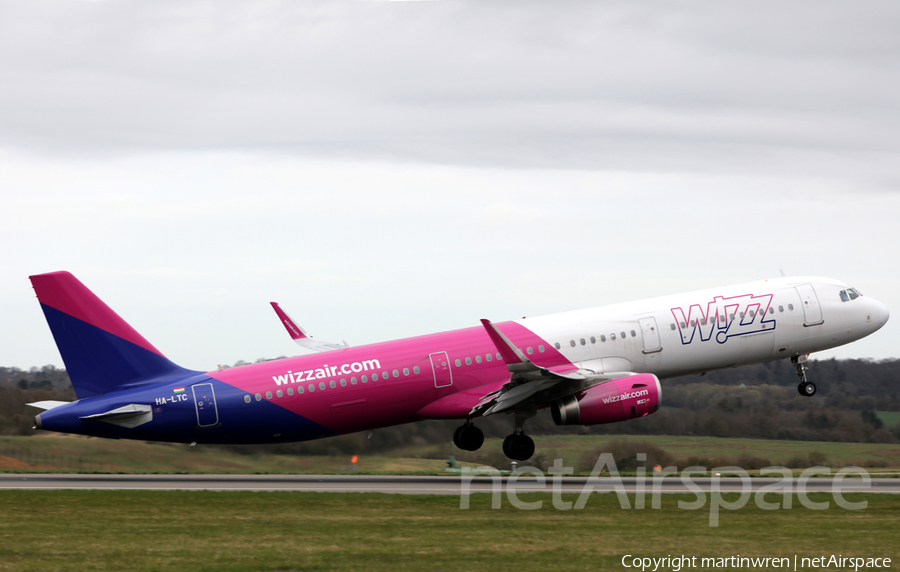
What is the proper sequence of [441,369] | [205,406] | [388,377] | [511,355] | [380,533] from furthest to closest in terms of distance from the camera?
[441,369] → [388,377] → [205,406] → [511,355] → [380,533]

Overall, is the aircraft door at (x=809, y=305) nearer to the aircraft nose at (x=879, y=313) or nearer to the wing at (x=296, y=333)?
the aircraft nose at (x=879, y=313)

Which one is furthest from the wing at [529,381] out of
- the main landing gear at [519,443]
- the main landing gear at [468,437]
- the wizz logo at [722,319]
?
the wizz logo at [722,319]

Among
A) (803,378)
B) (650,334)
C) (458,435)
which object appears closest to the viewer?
(650,334)

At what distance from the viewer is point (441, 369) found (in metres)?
41.2

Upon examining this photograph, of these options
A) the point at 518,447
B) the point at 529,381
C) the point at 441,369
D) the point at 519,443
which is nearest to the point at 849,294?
the point at 529,381

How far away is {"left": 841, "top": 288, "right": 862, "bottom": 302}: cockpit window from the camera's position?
45.9m

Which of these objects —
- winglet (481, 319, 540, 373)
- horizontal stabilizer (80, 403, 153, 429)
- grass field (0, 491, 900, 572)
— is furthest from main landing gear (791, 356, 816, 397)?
horizontal stabilizer (80, 403, 153, 429)

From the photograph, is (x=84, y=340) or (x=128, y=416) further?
(x=84, y=340)

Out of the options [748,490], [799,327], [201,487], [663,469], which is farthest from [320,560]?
[663,469]

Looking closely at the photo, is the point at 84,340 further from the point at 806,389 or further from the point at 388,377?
the point at 806,389

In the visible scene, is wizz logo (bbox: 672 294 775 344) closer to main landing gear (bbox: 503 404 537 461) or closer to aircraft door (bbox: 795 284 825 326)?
aircraft door (bbox: 795 284 825 326)

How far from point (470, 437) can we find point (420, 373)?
469 centimetres

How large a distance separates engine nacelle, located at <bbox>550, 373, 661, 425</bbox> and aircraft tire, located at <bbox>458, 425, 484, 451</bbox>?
502 centimetres

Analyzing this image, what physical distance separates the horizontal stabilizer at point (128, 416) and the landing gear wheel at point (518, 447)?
45.4 feet
